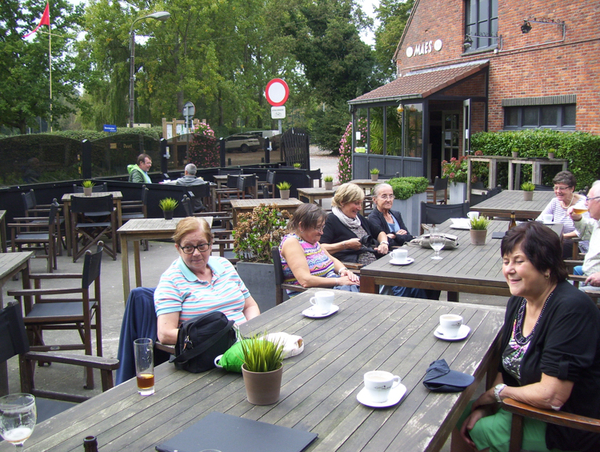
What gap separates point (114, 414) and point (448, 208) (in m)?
5.87

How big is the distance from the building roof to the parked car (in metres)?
3.80

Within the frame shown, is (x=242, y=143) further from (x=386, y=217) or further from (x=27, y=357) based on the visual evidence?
(x=27, y=357)

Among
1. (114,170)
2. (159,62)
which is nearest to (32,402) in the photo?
(114,170)

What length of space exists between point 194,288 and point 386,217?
126 inches

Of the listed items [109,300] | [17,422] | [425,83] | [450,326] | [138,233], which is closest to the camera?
[17,422]

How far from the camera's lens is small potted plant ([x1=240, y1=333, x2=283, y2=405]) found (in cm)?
197

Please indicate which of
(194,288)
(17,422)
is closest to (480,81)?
(194,288)

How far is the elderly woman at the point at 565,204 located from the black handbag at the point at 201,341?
448 centimetres

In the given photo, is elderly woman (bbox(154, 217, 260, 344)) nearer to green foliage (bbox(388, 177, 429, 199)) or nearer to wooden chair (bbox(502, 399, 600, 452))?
Result: wooden chair (bbox(502, 399, 600, 452))

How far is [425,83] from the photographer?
52.7ft

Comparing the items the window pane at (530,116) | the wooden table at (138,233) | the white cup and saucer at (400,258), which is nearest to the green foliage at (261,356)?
the white cup and saucer at (400,258)

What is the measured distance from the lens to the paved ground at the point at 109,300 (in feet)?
14.4

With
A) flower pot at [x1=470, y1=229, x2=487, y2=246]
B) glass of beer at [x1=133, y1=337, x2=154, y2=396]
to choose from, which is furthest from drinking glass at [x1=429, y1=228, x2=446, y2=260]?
glass of beer at [x1=133, y1=337, x2=154, y2=396]

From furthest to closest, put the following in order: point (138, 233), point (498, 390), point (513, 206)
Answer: point (513, 206)
point (138, 233)
point (498, 390)
